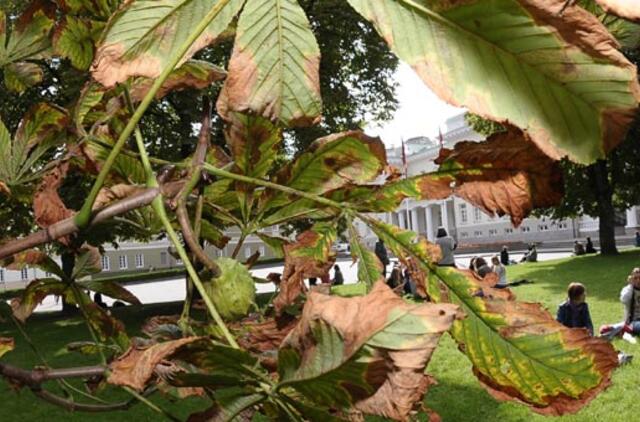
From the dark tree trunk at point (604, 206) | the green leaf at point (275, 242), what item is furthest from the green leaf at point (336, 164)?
the dark tree trunk at point (604, 206)

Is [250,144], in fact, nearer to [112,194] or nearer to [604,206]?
[112,194]

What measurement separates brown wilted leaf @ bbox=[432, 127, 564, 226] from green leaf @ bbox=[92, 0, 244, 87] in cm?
27

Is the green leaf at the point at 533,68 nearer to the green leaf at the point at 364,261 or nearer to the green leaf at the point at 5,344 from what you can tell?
the green leaf at the point at 364,261

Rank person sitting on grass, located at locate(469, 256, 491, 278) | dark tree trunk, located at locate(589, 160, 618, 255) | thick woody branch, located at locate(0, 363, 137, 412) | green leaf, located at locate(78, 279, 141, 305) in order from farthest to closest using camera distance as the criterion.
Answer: dark tree trunk, located at locate(589, 160, 618, 255) < person sitting on grass, located at locate(469, 256, 491, 278) < green leaf, located at locate(78, 279, 141, 305) < thick woody branch, located at locate(0, 363, 137, 412)

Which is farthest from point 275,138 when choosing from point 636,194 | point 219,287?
point 636,194

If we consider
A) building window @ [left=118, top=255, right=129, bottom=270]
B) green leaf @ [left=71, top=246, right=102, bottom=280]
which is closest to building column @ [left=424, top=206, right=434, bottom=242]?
building window @ [left=118, top=255, right=129, bottom=270]

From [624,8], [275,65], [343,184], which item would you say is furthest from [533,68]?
[343,184]

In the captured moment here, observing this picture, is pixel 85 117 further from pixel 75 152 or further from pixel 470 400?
pixel 470 400

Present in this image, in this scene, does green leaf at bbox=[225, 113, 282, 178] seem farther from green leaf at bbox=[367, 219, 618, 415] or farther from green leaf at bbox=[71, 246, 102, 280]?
green leaf at bbox=[71, 246, 102, 280]

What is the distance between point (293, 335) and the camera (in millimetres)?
435

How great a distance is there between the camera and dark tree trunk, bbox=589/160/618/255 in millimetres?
18906

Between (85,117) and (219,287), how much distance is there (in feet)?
1.87

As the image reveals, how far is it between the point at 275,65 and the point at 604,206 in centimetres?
2024

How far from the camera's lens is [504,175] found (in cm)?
64
